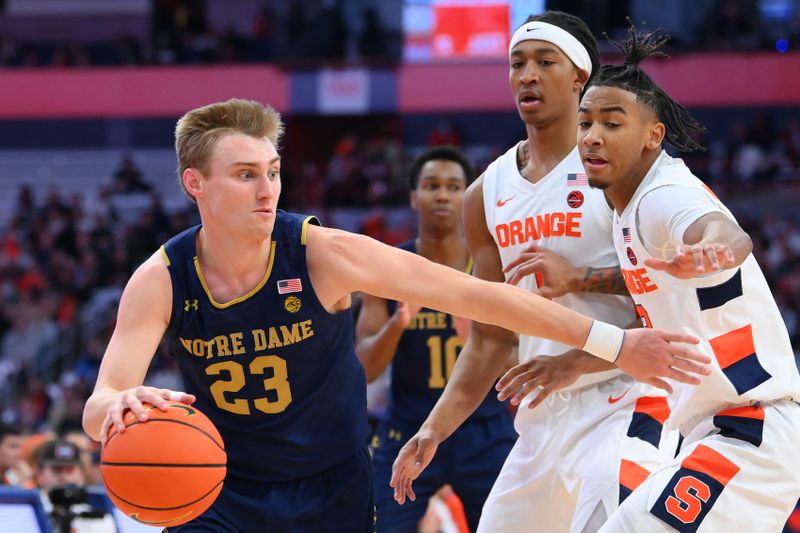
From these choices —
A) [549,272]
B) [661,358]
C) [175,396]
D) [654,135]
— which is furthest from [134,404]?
[654,135]

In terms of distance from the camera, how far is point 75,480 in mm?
7602

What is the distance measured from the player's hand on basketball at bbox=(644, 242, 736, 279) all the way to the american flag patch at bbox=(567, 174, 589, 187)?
147 centimetres

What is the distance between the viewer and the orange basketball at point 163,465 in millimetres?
3611

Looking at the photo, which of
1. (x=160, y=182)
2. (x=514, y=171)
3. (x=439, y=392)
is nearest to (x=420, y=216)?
(x=439, y=392)

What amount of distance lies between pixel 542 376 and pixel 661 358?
2.36 feet

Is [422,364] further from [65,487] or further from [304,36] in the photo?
[304,36]

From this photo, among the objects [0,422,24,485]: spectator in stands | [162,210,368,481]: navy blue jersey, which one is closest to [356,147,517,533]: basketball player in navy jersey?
[162,210,368,481]: navy blue jersey

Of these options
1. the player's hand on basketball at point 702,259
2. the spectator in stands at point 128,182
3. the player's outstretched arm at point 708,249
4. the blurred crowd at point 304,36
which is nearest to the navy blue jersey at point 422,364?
the player's outstretched arm at point 708,249

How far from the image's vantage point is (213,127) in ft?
14.0

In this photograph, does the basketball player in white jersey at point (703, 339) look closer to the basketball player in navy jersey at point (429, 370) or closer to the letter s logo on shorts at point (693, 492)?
the letter s logo on shorts at point (693, 492)

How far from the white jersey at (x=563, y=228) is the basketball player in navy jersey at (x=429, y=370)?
1.46m

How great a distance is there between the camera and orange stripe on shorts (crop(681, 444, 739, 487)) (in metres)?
3.79

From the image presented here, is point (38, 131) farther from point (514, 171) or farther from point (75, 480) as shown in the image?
point (514, 171)

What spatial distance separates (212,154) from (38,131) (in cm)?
2528
